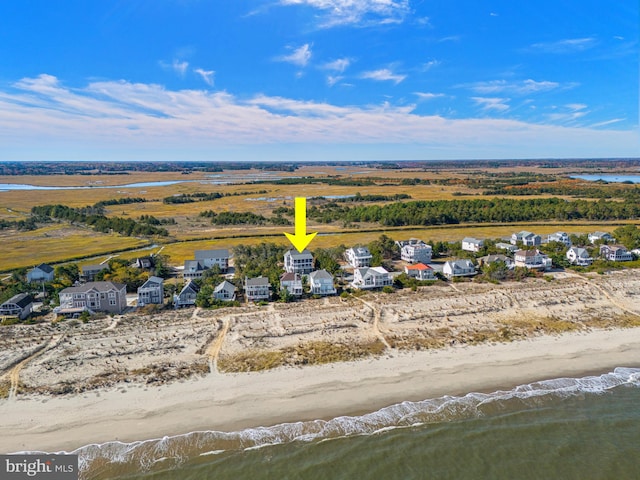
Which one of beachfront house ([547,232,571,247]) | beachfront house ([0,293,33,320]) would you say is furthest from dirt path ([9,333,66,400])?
beachfront house ([547,232,571,247])

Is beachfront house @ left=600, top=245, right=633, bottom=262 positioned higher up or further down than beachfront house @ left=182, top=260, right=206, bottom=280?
higher up

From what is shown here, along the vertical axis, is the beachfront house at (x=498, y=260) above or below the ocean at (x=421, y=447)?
above

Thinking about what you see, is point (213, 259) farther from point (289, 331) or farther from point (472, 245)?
point (472, 245)

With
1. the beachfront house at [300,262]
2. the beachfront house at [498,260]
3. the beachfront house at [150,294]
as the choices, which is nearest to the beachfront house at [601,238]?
the beachfront house at [498,260]

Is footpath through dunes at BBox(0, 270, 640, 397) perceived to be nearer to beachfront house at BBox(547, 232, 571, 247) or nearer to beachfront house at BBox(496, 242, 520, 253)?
beachfront house at BBox(496, 242, 520, 253)

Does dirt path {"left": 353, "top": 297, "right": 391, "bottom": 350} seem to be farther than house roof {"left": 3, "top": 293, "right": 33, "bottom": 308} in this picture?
No

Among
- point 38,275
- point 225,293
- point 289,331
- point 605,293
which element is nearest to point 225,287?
point 225,293

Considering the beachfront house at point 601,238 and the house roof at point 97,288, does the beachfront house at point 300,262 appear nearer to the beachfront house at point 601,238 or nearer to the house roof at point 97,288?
the house roof at point 97,288

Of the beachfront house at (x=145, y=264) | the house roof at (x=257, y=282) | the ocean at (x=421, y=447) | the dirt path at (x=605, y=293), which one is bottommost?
the ocean at (x=421, y=447)
